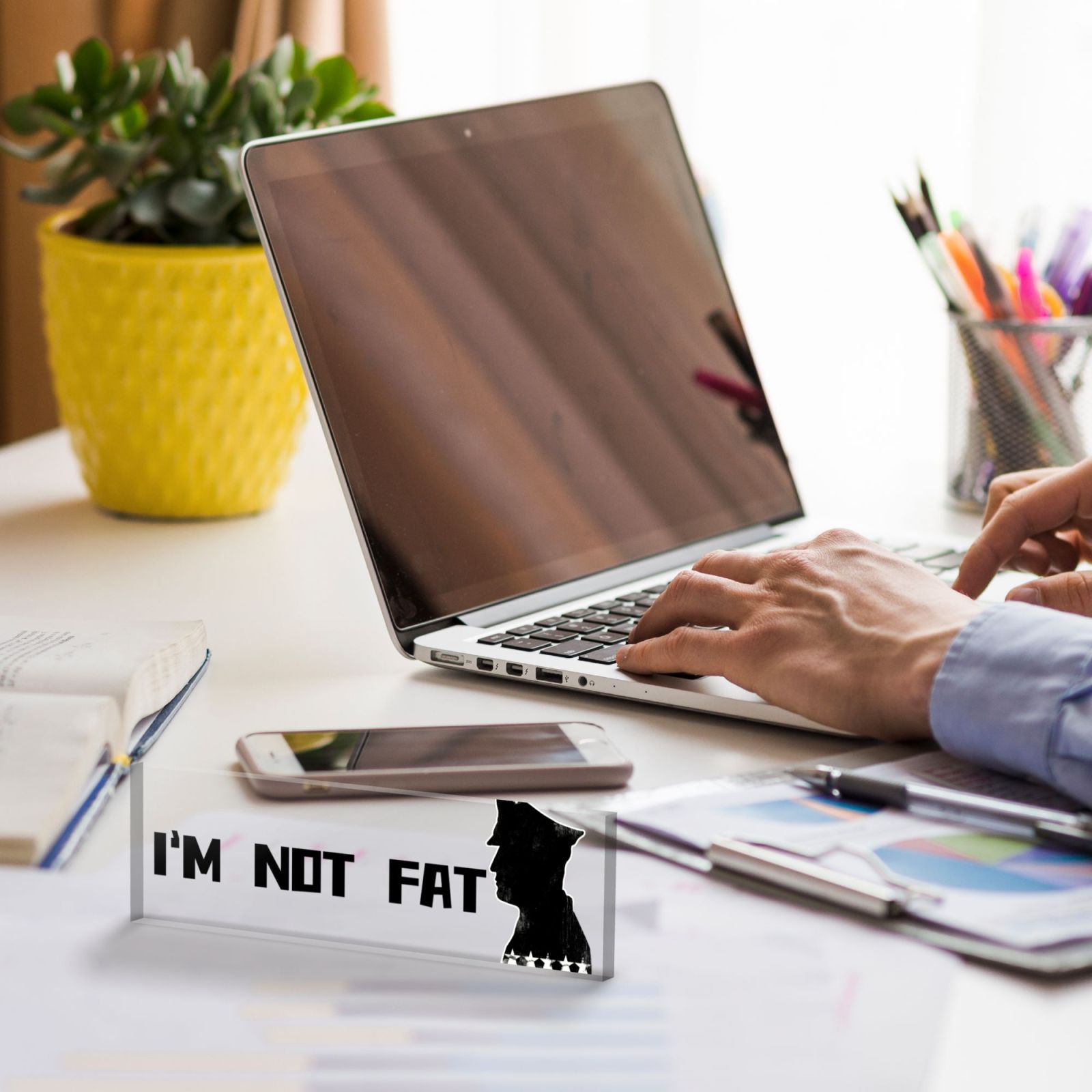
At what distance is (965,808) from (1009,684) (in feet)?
0.21

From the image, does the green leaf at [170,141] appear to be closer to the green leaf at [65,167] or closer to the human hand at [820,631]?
the green leaf at [65,167]

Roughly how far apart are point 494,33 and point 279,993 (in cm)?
145

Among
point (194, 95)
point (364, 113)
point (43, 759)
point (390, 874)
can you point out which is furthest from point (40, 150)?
point (390, 874)

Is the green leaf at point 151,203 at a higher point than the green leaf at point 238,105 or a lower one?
lower

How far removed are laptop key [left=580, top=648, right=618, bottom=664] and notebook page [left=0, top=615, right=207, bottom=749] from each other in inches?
7.8

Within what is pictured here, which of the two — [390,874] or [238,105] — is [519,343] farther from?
[390,874]

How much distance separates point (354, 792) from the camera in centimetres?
51

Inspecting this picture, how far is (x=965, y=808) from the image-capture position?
1.83 feet

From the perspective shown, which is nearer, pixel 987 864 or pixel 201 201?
pixel 987 864

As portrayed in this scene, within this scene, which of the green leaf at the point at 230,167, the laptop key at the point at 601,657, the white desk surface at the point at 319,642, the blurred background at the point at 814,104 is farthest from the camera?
the blurred background at the point at 814,104

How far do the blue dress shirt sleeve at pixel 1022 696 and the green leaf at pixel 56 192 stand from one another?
0.74 metres

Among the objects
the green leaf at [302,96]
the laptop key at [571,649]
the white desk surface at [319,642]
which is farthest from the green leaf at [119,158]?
the laptop key at [571,649]

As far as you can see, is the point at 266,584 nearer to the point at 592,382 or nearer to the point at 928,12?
the point at 592,382

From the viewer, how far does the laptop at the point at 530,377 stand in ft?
2.55
